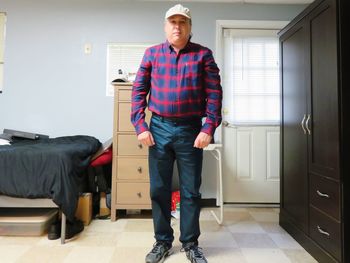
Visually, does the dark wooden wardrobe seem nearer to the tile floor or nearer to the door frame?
the tile floor

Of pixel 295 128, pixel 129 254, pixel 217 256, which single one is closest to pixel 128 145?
pixel 129 254

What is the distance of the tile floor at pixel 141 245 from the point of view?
149cm

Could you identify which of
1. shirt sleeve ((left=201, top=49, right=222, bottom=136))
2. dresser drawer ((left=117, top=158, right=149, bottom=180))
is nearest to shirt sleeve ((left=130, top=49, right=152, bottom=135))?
shirt sleeve ((left=201, top=49, right=222, bottom=136))

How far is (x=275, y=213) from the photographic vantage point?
2396mm

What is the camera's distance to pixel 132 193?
209 centimetres

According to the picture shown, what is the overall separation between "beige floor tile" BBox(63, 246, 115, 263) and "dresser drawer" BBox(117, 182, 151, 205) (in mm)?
511

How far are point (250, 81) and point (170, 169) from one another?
1.64m

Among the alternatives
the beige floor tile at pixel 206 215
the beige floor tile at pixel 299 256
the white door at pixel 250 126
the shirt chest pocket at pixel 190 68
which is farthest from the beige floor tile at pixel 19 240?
the white door at pixel 250 126

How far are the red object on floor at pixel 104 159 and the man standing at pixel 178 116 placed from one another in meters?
0.76

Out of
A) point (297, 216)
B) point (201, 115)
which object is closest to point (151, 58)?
point (201, 115)

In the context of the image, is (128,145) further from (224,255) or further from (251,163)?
(251,163)

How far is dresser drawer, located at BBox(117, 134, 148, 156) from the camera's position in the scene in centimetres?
210

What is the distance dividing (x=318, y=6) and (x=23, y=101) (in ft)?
8.75

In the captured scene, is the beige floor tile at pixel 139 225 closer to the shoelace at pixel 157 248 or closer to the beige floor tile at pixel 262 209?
the shoelace at pixel 157 248
